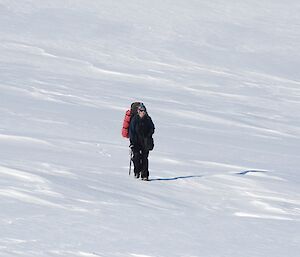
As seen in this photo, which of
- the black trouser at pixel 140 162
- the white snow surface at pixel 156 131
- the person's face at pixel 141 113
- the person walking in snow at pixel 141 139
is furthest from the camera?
the black trouser at pixel 140 162

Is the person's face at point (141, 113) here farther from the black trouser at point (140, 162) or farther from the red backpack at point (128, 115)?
the black trouser at point (140, 162)

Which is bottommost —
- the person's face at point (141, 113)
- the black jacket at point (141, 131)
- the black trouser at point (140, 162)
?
the black trouser at point (140, 162)

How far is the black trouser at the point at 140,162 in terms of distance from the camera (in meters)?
14.4

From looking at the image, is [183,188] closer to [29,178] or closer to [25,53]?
[29,178]

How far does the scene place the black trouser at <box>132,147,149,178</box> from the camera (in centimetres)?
1441

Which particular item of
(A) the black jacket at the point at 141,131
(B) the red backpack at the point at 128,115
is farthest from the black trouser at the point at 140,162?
(B) the red backpack at the point at 128,115

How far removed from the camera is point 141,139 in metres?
14.3

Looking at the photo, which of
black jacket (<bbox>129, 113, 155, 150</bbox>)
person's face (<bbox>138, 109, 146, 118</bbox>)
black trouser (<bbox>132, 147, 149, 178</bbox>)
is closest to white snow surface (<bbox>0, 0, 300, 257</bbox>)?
black trouser (<bbox>132, 147, 149, 178</bbox>)

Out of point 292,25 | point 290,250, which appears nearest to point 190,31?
point 292,25

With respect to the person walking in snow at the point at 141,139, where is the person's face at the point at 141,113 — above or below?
above

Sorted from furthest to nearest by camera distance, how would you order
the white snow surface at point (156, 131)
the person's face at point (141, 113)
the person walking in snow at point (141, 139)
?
1. the person walking in snow at point (141, 139)
2. the person's face at point (141, 113)
3. the white snow surface at point (156, 131)

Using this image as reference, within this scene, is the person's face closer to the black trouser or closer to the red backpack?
the red backpack

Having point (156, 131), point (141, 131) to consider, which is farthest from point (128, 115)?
point (156, 131)

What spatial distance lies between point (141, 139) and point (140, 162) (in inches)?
14.8
